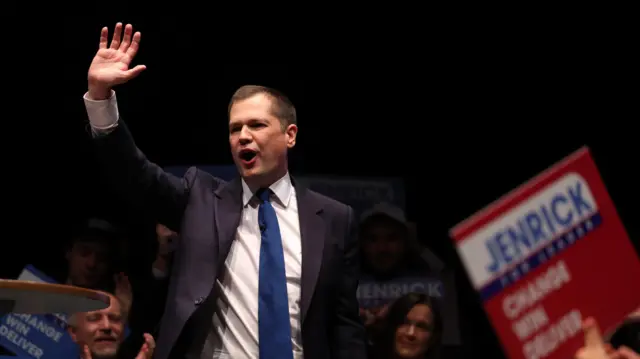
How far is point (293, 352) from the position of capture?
2.23m

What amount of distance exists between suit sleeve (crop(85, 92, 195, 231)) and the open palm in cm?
4

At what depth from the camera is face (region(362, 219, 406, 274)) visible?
146 inches

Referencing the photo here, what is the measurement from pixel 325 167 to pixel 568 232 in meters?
2.78

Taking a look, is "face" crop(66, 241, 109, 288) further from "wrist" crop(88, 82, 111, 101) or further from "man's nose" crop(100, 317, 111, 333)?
"wrist" crop(88, 82, 111, 101)

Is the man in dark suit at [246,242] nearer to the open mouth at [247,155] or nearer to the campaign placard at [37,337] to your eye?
the open mouth at [247,155]

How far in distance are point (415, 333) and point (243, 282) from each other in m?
1.37

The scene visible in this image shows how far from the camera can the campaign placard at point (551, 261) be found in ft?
5.20

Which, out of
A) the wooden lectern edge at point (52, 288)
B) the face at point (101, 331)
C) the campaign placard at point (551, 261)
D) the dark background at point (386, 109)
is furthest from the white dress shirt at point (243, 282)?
the dark background at point (386, 109)

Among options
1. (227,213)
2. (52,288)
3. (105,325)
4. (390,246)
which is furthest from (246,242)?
(390,246)

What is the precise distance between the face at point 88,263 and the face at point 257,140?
126cm

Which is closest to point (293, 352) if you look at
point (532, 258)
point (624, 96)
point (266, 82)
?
point (532, 258)

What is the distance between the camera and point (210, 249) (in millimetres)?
2256

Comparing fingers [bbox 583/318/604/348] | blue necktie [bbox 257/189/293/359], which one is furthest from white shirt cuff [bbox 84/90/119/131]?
fingers [bbox 583/318/604/348]

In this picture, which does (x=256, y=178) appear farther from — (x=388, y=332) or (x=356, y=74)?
(x=356, y=74)
